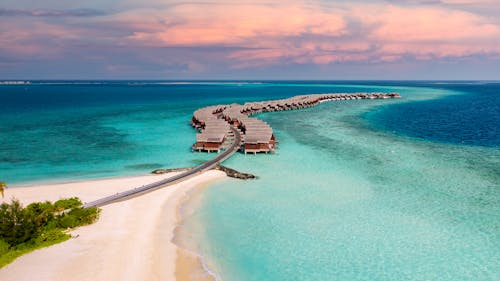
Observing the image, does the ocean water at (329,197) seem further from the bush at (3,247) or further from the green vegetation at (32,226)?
the bush at (3,247)

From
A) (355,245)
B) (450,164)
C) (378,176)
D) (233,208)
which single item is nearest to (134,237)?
(233,208)

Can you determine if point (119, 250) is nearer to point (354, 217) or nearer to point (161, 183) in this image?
point (161, 183)

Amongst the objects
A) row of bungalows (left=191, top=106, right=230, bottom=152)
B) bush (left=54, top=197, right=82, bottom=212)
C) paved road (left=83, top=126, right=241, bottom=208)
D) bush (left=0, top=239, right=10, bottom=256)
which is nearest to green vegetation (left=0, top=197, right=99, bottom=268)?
bush (left=0, top=239, right=10, bottom=256)

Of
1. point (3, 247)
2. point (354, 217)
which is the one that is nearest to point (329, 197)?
point (354, 217)

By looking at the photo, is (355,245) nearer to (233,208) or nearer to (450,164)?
(233,208)

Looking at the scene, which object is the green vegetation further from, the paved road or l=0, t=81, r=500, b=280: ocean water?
l=0, t=81, r=500, b=280: ocean water

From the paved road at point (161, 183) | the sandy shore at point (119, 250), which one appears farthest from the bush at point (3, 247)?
the paved road at point (161, 183)
